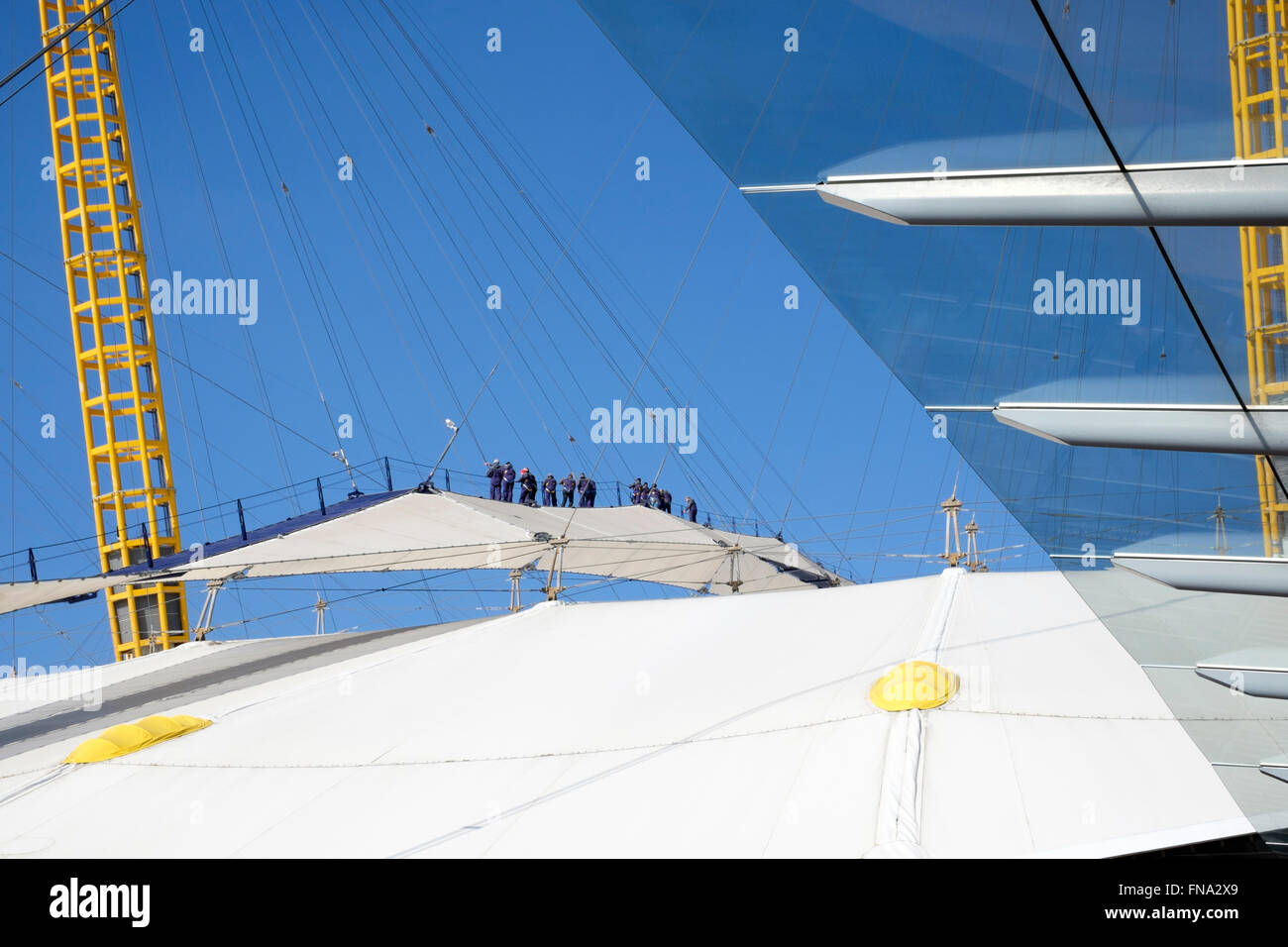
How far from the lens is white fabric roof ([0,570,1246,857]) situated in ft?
23.5

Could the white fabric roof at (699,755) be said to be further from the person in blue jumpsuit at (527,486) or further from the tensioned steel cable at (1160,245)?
the person in blue jumpsuit at (527,486)

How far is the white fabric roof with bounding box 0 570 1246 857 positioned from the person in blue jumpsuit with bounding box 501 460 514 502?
10.9 metres

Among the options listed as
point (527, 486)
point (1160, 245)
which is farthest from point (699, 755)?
point (527, 486)

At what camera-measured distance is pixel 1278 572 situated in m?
3.90

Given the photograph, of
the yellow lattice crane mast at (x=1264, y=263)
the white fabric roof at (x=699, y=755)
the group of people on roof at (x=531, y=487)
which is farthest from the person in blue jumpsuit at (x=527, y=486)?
the yellow lattice crane mast at (x=1264, y=263)

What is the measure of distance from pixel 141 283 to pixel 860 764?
24.8 meters

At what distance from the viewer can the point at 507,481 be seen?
83.1ft

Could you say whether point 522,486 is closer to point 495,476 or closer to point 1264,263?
point 495,476

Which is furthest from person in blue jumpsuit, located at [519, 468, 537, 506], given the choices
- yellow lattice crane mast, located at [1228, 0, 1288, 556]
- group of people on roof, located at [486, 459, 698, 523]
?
yellow lattice crane mast, located at [1228, 0, 1288, 556]

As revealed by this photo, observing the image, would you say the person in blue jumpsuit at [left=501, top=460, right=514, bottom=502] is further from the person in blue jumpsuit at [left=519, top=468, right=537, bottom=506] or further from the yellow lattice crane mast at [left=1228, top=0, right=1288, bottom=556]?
the yellow lattice crane mast at [left=1228, top=0, right=1288, bottom=556]

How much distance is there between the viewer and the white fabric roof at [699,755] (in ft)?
23.5

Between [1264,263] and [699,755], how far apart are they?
6341mm

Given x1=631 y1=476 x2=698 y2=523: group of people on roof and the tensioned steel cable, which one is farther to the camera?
x1=631 y1=476 x2=698 y2=523: group of people on roof

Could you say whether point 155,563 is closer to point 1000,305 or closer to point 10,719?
point 10,719
